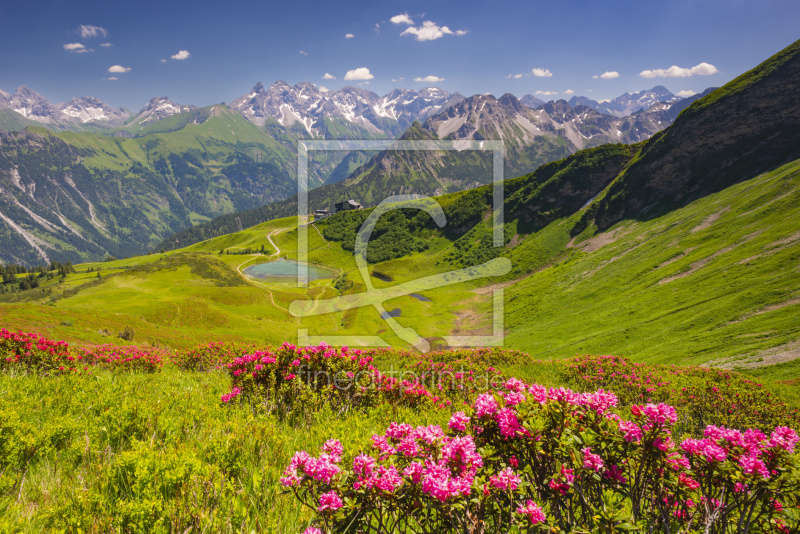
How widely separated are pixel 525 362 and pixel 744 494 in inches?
574

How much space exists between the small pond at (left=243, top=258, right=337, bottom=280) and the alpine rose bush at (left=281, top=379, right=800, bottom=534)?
160 meters

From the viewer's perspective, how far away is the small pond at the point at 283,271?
161 m

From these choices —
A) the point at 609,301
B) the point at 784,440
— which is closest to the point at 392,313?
the point at 609,301

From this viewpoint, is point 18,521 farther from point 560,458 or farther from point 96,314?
point 96,314

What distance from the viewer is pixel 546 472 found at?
3.36 meters

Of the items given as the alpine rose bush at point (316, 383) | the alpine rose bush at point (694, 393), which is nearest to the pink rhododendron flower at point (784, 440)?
the alpine rose bush at point (316, 383)

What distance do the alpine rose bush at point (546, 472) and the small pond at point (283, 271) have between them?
16010 cm

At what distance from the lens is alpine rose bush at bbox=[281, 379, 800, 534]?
2748mm

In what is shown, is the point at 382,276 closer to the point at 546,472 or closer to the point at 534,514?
the point at 546,472

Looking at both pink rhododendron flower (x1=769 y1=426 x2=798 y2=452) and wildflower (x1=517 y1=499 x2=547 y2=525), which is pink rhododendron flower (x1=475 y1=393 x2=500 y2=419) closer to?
wildflower (x1=517 y1=499 x2=547 y2=525)

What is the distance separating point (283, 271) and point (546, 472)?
177805 millimetres

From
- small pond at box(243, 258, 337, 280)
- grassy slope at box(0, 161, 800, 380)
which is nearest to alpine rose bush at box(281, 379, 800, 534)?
grassy slope at box(0, 161, 800, 380)

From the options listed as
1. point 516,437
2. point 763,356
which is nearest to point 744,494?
point 516,437

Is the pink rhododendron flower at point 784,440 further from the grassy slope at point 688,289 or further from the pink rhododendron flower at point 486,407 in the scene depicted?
the grassy slope at point 688,289
